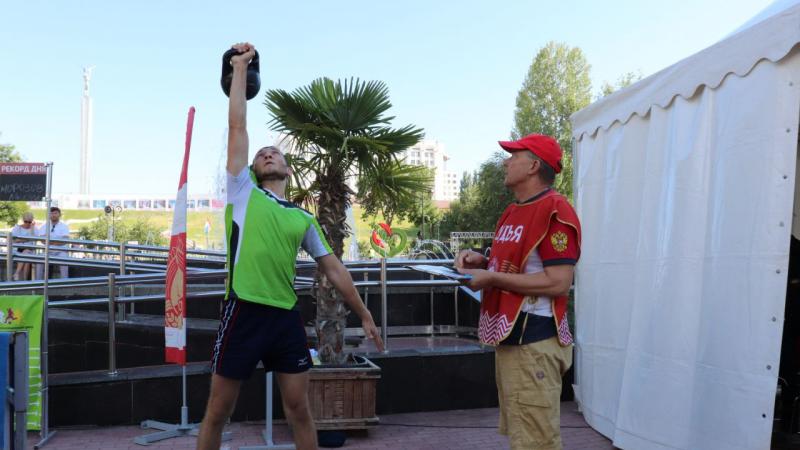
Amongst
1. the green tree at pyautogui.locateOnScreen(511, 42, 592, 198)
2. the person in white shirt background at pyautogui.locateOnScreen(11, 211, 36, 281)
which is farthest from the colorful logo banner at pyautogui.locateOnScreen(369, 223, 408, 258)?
the green tree at pyautogui.locateOnScreen(511, 42, 592, 198)

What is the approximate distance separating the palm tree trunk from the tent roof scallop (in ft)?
7.94

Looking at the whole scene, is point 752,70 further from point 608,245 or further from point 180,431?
point 180,431

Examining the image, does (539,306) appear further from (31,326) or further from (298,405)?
(31,326)

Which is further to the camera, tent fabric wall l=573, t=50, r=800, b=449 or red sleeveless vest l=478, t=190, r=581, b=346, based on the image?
tent fabric wall l=573, t=50, r=800, b=449

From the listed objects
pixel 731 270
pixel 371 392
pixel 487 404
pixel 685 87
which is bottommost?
pixel 487 404

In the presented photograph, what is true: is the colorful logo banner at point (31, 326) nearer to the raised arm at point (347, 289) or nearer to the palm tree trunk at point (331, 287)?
the palm tree trunk at point (331, 287)

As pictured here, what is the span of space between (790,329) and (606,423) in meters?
1.64

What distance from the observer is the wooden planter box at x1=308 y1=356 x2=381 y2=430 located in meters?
5.10

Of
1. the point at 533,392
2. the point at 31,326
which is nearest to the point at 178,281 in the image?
the point at 31,326

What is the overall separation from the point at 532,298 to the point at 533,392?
404mm

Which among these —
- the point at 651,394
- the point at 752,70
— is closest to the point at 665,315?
the point at 651,394

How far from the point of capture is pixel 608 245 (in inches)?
217

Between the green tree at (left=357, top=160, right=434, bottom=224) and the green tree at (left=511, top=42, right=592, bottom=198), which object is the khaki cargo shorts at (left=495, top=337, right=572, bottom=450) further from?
the green tree at (left=511, top=42, right=592, bottom=198)

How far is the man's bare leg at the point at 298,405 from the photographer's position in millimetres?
3361
